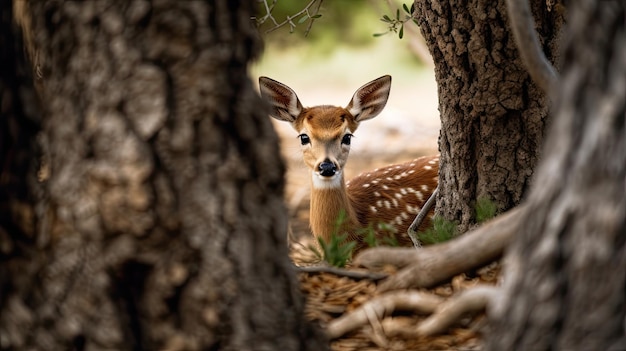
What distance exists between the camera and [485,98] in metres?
4.79

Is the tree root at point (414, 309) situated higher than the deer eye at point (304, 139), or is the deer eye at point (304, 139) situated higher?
the deer eye at point (304, 139)

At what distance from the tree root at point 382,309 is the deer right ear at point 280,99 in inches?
137

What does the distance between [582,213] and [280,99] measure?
460cm

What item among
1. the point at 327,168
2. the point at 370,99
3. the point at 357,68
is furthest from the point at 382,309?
the point at 357,68

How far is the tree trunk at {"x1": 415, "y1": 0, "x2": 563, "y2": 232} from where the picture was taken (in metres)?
4.65

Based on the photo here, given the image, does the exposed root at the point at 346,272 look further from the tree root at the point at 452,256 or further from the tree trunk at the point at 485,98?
the tree trunk at the point at 485,98

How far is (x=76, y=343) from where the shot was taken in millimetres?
2570

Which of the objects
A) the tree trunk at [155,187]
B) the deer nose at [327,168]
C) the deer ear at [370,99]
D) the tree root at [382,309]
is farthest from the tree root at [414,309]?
the deer ear at [370,99]

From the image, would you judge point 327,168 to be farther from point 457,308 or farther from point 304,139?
point 457,308

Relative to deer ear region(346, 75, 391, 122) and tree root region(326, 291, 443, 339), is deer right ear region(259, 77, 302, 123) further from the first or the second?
tree root region(326, 291, 443, 339)

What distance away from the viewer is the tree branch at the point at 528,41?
284 cm

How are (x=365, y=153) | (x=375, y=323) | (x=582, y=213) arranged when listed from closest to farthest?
(x=582, y=213)
(x=375, y=323)
(x=365, y=153)

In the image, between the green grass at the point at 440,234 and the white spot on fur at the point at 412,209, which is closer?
the green grass at the point at 440,234

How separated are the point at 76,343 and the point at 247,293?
0.48 meters
